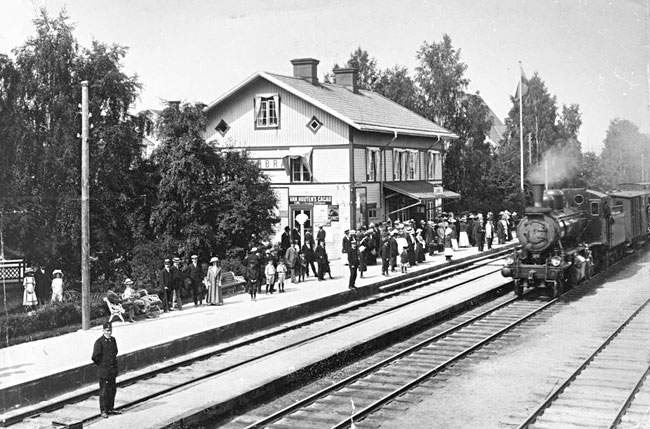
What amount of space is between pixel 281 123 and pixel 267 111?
891 millimetres

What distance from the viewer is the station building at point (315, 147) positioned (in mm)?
31875

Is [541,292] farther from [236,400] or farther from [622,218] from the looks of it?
[236,400]

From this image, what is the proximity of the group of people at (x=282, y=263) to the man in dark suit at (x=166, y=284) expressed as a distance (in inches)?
91.9

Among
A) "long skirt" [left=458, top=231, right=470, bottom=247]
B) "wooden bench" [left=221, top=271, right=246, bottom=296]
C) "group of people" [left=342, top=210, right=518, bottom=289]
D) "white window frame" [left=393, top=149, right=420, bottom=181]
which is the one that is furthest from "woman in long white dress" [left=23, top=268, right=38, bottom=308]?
"white window frame" [left=393, top=149, right=420, bottom=181]

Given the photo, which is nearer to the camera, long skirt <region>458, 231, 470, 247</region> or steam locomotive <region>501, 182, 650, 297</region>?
steam locomotive <region>501, 182, 650, 297</region>

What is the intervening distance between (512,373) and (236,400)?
190 inches

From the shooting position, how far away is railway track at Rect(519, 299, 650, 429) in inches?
391

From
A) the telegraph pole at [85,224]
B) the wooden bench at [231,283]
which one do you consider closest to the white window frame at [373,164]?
the wooden bench at [231,283]

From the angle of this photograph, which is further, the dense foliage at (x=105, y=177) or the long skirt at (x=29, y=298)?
the dense foliage at (x=105, y=177)

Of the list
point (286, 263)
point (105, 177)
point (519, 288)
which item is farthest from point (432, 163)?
point (105, 177)

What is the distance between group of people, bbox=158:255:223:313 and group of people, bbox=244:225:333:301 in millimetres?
1041

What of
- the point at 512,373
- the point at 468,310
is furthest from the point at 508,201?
the point at 512,373

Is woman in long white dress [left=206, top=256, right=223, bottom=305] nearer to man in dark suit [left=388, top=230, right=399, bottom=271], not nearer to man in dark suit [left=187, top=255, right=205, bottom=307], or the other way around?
man in dark suit [left=187, top=255, right=205, bottom=307]

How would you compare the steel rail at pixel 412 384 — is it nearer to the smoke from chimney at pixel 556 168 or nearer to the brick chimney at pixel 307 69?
the smoke from chimney at pixel 556 168
